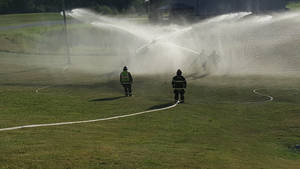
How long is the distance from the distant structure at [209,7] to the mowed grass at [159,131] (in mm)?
49056

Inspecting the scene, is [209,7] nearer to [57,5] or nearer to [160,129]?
[57,5]

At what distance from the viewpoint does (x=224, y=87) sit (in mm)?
31312

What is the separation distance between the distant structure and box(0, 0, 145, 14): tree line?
57.2 feet

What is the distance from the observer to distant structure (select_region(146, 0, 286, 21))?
258 ft

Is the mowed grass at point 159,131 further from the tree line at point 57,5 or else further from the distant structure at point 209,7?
the tree line at point 57,5

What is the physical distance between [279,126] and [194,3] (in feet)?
214

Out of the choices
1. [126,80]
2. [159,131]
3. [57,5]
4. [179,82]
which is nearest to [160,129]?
[159,131]

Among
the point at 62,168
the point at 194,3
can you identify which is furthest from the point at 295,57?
the point at 62,168

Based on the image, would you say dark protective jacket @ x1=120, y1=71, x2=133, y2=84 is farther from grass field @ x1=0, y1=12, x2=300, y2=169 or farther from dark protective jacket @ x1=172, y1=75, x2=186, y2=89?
dark protective jacket @ x1=172, y1=75, x2=186, y2=89

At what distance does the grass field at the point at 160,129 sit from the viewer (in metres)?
11.3

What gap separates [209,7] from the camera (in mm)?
80750

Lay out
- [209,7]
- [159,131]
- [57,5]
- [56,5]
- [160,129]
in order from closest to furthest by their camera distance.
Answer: [159,131] < [160,129] < [209,7] < [56,5] < [57,5]

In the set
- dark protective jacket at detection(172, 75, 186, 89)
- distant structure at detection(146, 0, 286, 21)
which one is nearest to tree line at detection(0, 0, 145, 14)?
distant structure at detection(146, 0, 286, 21)

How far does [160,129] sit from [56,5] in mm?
94853
